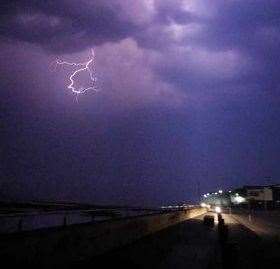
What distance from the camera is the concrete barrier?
773 centimetres

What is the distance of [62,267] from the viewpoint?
30.0 ft

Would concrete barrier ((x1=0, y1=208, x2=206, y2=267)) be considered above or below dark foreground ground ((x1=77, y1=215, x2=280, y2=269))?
above

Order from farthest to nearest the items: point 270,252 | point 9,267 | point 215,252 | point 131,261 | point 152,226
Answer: point 152,226 < point 270,252 < point 215,252 < point 131,261 < point 9,267

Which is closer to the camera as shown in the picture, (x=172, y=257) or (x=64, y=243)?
(x=64, y=243)

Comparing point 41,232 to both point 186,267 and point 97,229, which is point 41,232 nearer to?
point 97,229

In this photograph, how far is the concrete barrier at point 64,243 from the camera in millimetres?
7727

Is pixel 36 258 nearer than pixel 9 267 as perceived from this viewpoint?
No

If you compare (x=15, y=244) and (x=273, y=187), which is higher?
(x=273, y=187)

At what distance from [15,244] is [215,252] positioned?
1119 centimetres

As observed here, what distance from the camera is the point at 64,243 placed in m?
9.40

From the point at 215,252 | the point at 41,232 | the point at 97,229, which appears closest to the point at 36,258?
the point at 41,232

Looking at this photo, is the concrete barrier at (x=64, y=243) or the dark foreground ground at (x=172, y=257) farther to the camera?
the dark foreground ground at (x=172, y=257)

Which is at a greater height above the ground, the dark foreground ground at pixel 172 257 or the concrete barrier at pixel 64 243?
the concrete barrier at pixel 64 243

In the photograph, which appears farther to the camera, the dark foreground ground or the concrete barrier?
the dark foreground ground
